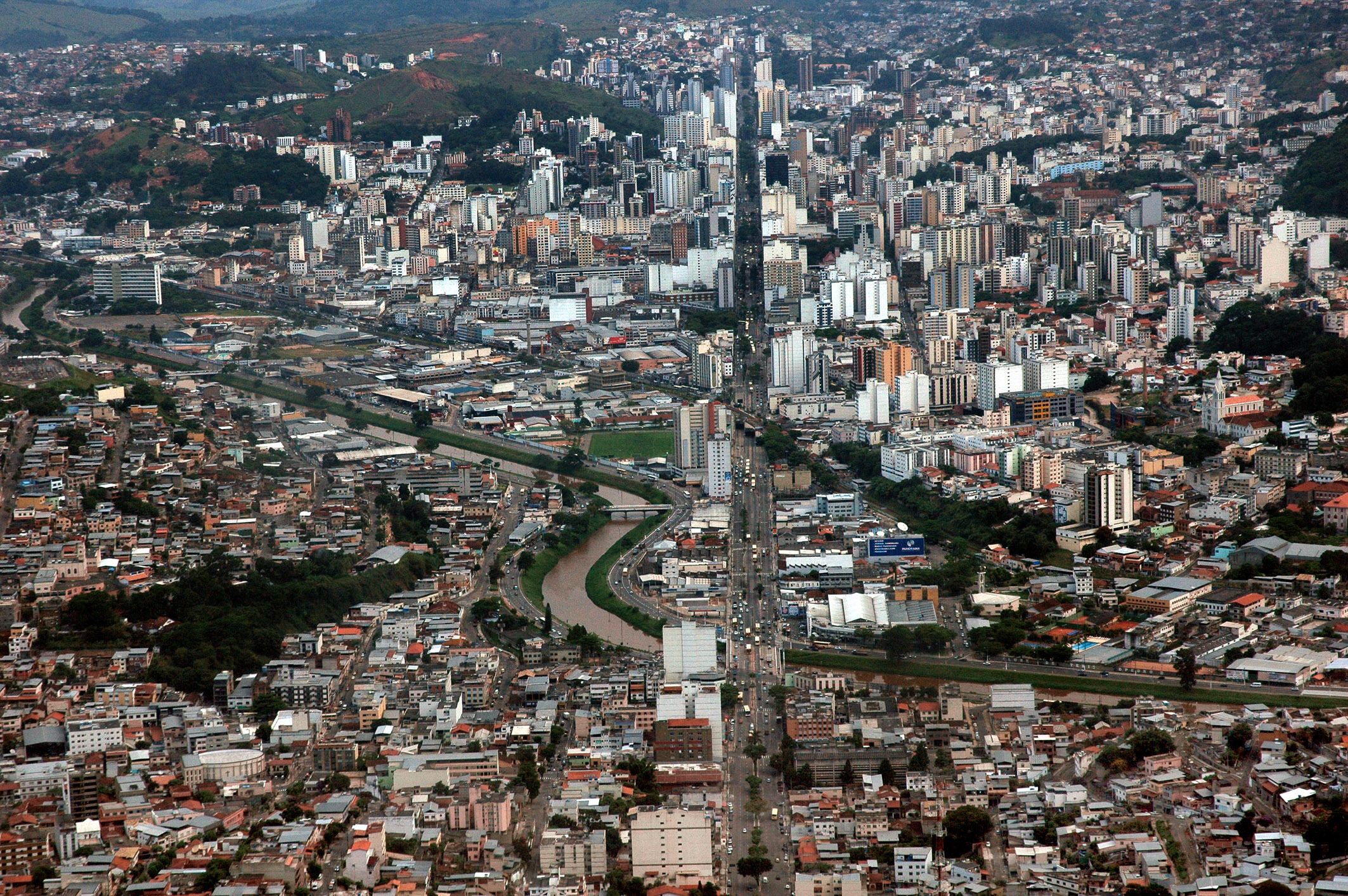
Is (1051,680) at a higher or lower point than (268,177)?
lower

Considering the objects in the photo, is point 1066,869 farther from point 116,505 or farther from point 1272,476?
point 116,505

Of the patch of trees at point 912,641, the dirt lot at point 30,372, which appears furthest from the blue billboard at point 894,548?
the dirt lot at point 30,372

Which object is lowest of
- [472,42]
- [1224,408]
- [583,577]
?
[583,577]

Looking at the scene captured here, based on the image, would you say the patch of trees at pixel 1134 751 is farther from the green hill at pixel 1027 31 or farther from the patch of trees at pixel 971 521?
the green hill at pixel 1027 31

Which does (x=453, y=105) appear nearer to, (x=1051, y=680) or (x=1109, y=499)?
(x=1109, y=499)

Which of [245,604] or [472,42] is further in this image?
[472,42]

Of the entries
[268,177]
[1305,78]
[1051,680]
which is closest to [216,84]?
[268,177]

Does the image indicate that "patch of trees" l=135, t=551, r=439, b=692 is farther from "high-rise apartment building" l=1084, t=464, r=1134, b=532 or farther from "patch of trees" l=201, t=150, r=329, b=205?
"patch of trees" l=201, t=150, r=329, b=205

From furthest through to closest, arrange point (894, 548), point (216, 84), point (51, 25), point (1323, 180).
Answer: point (51, 25)
point (216, 84)
point (1323, 180)
point (894, 548)
